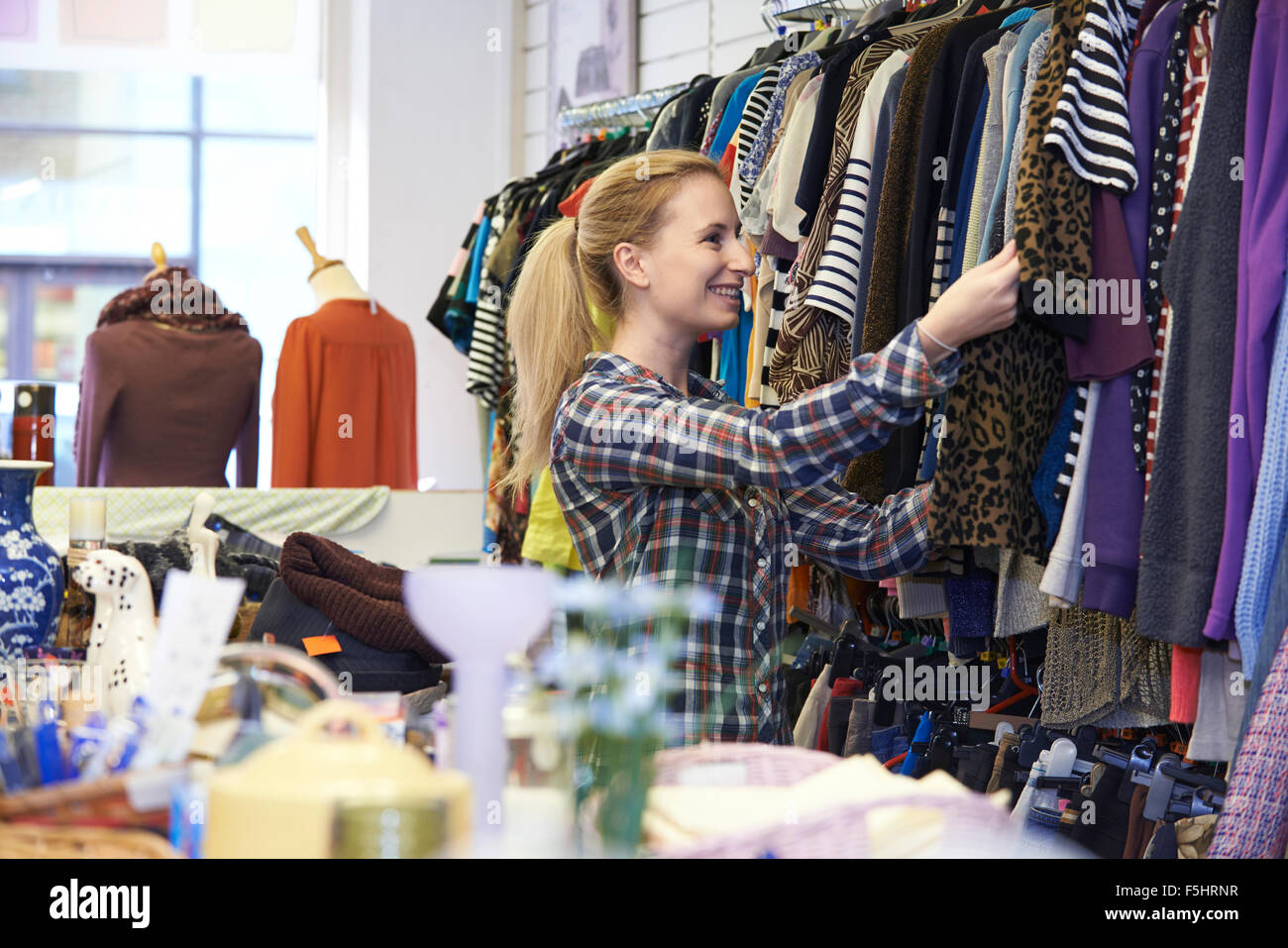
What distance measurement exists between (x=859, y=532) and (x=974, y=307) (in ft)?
1.51

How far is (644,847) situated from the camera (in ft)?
3.12

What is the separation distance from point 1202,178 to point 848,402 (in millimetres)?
658

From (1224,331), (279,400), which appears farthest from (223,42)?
(1224,331)

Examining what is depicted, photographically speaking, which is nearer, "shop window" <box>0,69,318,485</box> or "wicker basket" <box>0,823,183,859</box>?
"wicker basket" <box>0,823,183,859</box>

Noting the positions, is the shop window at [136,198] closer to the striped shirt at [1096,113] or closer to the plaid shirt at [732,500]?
the plaid shirt at [732,500]

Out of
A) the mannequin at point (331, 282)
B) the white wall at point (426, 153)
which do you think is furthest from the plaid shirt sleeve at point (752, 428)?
the white wall at point (426, 153)

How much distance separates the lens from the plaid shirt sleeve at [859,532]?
212 centimetres

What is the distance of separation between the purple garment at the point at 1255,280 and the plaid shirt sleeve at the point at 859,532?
1.48 ft

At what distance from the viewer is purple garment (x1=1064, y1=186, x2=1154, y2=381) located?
6.55 feet

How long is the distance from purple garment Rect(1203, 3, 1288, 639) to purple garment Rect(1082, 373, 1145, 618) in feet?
0.56

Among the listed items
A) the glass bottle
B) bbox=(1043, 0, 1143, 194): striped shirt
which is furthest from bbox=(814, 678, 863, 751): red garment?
the glass bottle

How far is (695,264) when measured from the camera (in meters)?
2.05

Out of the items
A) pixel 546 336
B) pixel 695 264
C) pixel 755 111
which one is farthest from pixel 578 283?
pixel 755 111

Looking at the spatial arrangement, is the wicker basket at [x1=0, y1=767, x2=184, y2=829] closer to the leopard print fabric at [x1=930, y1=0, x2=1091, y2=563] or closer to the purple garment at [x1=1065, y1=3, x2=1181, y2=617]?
the leopard print fabric at [x1=930, y1=0, x2=1091, y2=563]
